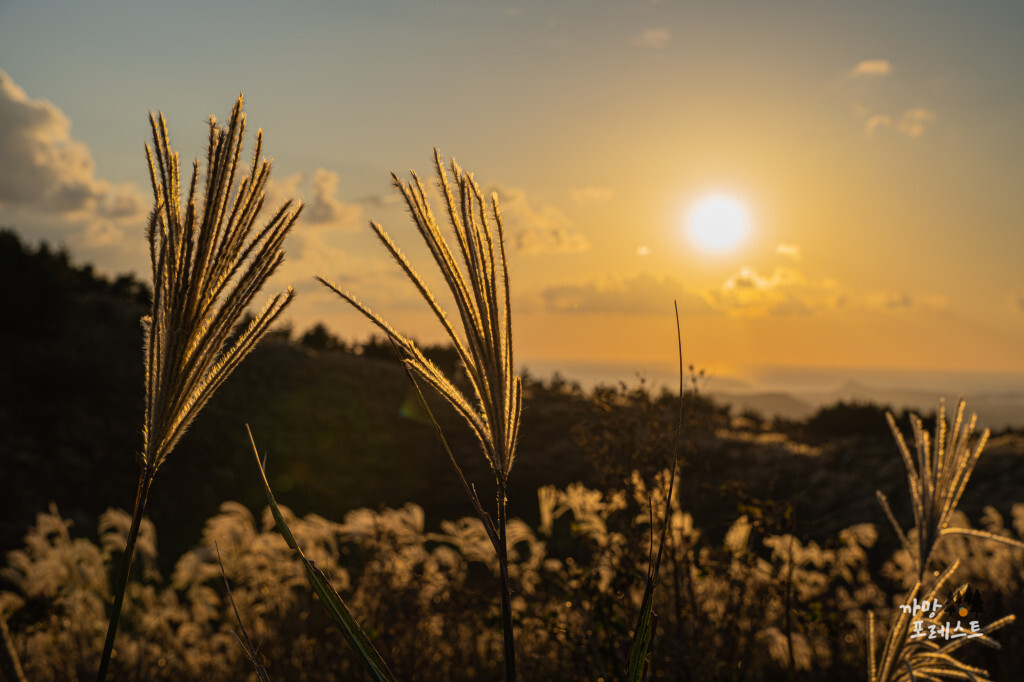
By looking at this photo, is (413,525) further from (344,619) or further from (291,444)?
(291,444)

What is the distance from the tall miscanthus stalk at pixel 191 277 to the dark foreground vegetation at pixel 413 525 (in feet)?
2.12

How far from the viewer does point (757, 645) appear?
189 inches

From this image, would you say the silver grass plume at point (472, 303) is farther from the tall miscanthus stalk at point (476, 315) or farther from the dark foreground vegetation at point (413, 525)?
the dark foreground vegetation at point (413, 525)

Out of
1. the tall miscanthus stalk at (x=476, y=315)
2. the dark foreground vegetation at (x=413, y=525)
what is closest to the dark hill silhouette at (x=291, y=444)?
the dark foreground vegetation at (x=413, y=525)

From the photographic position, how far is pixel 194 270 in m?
1.08

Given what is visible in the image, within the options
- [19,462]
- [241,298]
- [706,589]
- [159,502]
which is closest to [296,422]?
[159,502]

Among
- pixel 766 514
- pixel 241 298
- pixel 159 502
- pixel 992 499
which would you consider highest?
pixel 241 298

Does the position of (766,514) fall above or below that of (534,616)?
above

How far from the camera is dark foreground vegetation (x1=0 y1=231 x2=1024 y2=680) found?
3.92 meters

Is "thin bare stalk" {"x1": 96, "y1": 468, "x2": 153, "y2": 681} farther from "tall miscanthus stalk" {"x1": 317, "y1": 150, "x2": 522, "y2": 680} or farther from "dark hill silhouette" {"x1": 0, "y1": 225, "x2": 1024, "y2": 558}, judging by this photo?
"dark hill silhouette" {"x1": 0, "y1": 225, "x2": 1024, "y2": 558}

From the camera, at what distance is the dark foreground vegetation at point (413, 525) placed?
392cm

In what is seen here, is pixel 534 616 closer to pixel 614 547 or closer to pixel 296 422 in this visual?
pixel 614 547

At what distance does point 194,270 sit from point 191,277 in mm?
13

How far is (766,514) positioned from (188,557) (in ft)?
16.5
